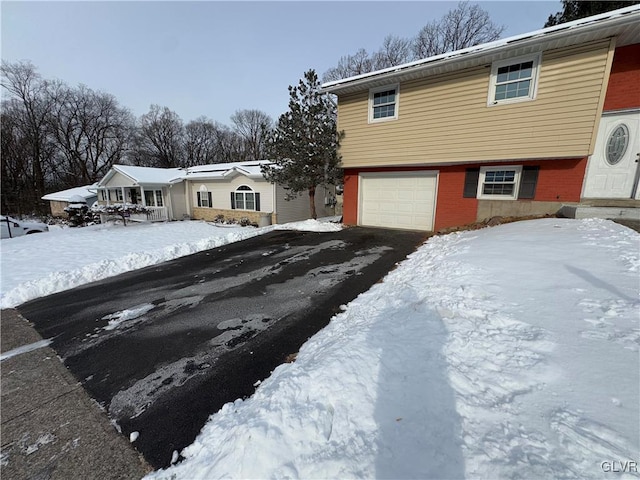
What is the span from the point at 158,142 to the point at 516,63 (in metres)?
44.3

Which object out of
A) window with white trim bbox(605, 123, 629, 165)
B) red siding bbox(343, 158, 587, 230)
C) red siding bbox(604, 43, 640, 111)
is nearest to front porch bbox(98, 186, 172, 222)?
red siding bbox(343, 158, 587, 230)

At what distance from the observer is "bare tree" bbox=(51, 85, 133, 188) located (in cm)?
3259

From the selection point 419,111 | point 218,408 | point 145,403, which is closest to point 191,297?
point 145,403

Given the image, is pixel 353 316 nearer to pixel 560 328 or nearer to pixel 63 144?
pixel 560 328

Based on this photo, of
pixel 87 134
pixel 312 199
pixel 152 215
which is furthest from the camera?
pixel 87 134

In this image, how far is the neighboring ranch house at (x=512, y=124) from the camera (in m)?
6.82

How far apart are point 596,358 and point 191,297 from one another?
5.76 meters

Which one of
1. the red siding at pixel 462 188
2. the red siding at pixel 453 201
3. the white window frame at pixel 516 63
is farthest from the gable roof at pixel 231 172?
the white window frame at pixel 516 63

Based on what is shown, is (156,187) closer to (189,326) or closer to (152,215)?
(152,215)

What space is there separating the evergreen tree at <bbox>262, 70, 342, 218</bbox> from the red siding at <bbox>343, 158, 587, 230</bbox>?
1220mm

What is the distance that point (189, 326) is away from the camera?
413 cm

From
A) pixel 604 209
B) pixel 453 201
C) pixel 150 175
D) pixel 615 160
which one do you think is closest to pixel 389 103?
pixel 453 201

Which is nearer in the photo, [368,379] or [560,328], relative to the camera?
[368,379]

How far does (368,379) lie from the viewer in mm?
2457
